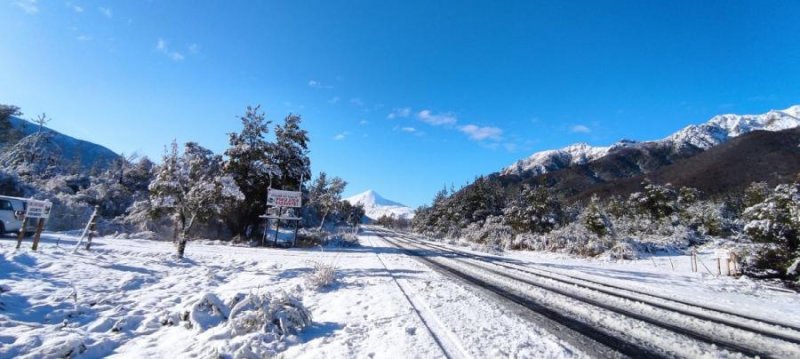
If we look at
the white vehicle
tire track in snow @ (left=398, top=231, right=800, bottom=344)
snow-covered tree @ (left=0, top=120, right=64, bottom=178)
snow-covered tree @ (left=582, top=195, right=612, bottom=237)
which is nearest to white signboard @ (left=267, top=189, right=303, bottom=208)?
the white vehicle

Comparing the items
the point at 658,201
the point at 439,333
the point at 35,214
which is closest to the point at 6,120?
the point at 35,214

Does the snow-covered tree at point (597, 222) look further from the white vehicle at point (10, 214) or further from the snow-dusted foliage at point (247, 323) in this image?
the white vehicle at point (10, 214)

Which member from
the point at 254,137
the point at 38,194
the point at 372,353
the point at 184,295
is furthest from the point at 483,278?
the point at 38,194

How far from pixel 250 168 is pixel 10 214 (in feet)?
43.7

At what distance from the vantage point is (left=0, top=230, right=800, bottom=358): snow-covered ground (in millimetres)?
5008

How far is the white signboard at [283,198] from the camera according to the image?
25.5m

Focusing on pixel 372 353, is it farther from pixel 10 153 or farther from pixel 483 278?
pixel 10 153

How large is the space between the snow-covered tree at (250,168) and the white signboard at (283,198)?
1.87 m

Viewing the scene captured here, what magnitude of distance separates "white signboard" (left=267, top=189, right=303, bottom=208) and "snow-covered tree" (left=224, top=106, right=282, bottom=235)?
6.13 feet

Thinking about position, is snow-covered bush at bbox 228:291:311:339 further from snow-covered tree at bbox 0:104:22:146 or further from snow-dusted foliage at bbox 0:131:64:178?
snow-covered tree at bbox 0:104:22:146

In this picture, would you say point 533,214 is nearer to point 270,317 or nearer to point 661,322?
point 661,322

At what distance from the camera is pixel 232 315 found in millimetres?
6043

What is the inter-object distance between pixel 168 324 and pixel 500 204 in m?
51.4

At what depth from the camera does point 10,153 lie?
42.6 metres
